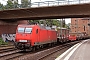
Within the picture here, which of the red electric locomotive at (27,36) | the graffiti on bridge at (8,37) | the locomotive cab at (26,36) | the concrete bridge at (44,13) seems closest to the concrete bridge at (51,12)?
the concrete bridge at (44,13)

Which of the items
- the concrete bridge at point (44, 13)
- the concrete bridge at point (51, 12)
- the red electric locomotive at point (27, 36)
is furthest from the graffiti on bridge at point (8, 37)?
the red electric locomotive at point (27, 36)

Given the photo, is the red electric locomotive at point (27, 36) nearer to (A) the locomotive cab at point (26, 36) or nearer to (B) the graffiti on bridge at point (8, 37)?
(A) the locomotive cab at point (26, 36)

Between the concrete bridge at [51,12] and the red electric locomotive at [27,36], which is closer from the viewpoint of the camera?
the red electric locomotive at [27,36]

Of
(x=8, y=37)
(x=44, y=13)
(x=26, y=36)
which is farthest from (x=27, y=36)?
(x=8, y=37)

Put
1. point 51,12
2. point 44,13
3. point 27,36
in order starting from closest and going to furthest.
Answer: point 27,36
point 51,12
point 44,13

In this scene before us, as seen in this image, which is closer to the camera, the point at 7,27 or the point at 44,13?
the point at 44,13

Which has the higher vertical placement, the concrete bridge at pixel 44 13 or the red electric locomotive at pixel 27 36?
the concrete bridge at pixel 44 13

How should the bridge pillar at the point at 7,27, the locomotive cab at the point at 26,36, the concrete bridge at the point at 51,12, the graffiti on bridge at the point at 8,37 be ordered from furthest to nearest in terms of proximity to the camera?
the bridge pillar at the point at 7,27 < the graffiti on bridge at the point at 8,37 < the concrete bridge at the point at 51,12 < the locomotive cab at the point at 26,36

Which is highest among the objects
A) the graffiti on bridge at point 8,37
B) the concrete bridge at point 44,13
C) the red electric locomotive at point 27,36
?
the concrete bridge at point 44,13

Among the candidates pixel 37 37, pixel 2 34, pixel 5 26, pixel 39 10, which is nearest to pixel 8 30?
pixel 5 26

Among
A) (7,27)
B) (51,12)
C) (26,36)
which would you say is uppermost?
(51,12)

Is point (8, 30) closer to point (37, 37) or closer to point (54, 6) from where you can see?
point (54, 6)

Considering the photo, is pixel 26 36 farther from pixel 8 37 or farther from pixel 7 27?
pixel 7 27

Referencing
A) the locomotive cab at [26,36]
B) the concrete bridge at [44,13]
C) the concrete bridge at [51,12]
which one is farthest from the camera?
the concrete bridge at [44,13]
